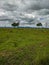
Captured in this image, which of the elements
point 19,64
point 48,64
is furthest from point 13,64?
point 48,64

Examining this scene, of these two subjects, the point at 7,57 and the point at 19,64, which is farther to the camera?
the point at 7,57

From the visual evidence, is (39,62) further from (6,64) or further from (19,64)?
(6,64)

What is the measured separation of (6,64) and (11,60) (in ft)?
3.60

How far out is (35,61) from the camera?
24.4 meters

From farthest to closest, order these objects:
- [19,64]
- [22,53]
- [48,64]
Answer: [22,53] → [19,64] → [48,64]

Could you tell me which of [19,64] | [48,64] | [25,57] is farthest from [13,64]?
[48,64]

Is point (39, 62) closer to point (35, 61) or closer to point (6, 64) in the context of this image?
point (35, 61)

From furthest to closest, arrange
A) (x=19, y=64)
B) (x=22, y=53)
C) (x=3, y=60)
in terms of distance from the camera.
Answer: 1. (x=22, y=53)
2. (x=3, y=60)
3. (x=19, y=64)

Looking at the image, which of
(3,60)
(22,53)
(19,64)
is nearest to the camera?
(19,64)

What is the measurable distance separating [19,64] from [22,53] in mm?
4632

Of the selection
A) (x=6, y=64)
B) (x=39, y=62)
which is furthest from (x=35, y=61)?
(x=6, y=64)

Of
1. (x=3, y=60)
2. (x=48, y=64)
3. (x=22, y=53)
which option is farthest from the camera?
(x=22, y=53)

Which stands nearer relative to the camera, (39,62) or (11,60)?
(39,62)

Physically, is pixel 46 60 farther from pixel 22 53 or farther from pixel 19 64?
pixel 22 53
